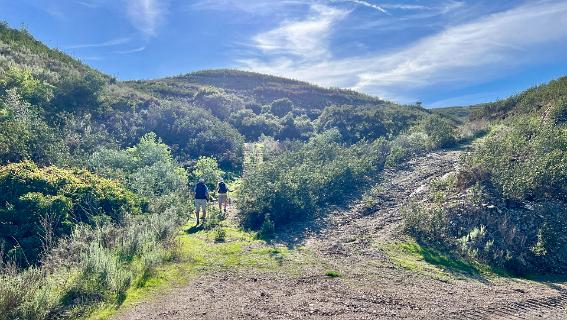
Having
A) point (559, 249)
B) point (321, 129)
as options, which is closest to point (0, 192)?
point (559, 249)

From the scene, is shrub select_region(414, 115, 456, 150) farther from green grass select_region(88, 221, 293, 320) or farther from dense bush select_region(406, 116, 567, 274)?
green grass select_region(88, 221, 293, 320)

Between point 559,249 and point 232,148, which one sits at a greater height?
point 232,148

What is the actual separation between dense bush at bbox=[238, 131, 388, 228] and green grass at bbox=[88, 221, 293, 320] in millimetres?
1179

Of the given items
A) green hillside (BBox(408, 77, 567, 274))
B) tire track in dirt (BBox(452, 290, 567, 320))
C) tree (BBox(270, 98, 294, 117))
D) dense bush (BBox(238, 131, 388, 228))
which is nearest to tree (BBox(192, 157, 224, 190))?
dense bush (BBox(238, 131, 388, 228))

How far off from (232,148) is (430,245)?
14.3 metres

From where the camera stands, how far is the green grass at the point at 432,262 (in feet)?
29.6

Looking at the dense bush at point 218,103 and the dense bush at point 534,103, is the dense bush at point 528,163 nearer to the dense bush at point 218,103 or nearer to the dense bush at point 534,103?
the dense bush at point 534,103

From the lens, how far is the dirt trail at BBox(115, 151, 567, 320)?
272 inches

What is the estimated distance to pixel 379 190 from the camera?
47.7ft

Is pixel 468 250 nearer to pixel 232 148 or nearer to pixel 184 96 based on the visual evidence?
pixel 232 148

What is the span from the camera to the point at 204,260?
9672 millimetres

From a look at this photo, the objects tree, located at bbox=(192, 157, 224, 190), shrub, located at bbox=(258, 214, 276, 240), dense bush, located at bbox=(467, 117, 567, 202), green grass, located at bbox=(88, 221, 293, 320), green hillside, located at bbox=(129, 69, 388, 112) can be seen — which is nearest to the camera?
green grass, located at bbox=(88, 221, 293, 320)

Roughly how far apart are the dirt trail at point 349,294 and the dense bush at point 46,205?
3.46 metres

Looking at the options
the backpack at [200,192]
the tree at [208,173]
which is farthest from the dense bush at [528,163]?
the tree at [208,173]
